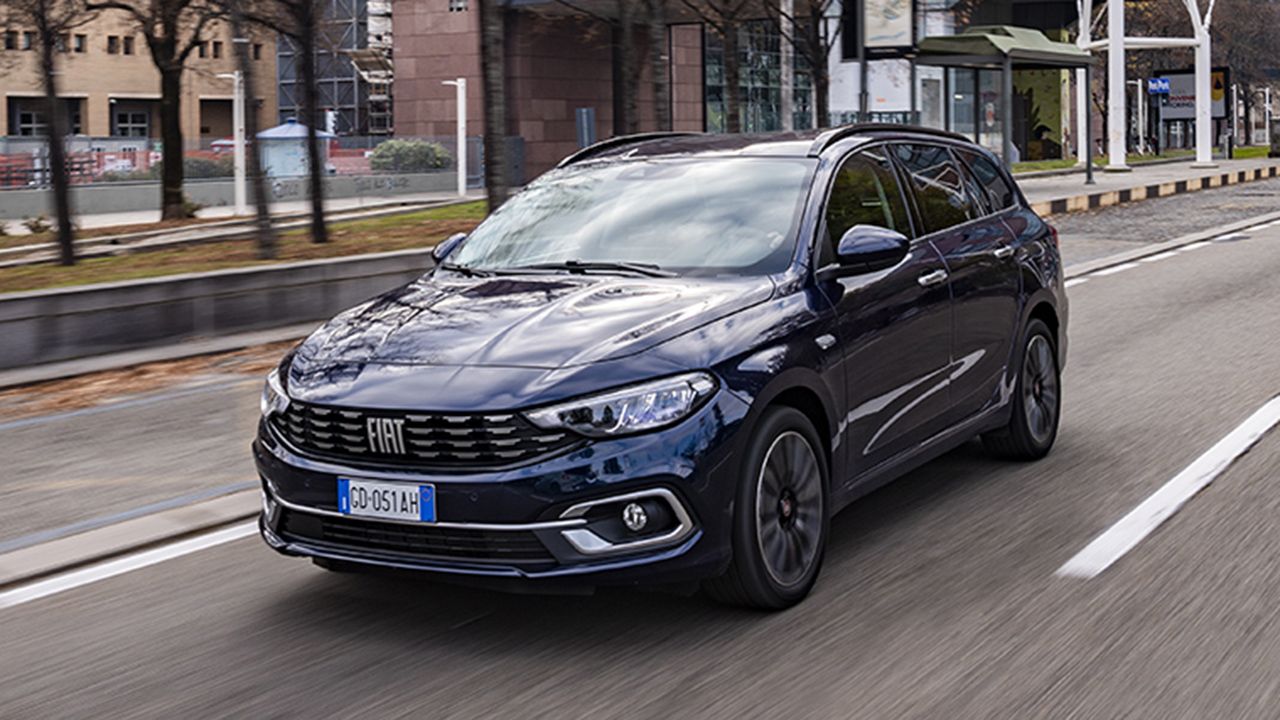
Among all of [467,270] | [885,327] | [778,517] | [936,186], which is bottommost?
[778,517]

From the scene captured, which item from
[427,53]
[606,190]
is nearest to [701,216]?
[606,190]

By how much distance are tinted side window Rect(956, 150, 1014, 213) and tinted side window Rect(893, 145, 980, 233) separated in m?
0.25

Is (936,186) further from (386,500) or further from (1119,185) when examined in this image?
(1119,185)

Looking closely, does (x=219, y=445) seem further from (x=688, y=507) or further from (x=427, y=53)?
(x=427, y=53)

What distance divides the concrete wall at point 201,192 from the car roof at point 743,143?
33.1 meters

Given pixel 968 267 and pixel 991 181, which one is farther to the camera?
pixel 991 181

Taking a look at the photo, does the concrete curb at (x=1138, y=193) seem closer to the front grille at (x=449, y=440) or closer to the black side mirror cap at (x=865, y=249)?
the black side mirror cap at (x=865, y=249)

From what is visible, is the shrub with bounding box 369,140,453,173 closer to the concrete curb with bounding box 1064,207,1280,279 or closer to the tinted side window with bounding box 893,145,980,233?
the concrete curb with bounding box 1064,207,1280,279

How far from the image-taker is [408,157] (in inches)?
1865

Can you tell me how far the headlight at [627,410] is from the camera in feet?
16.0

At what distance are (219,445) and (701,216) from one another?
155 inches

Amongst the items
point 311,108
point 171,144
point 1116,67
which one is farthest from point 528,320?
point 1116,67

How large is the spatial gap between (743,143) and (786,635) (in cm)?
240

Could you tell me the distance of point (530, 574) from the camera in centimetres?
490
